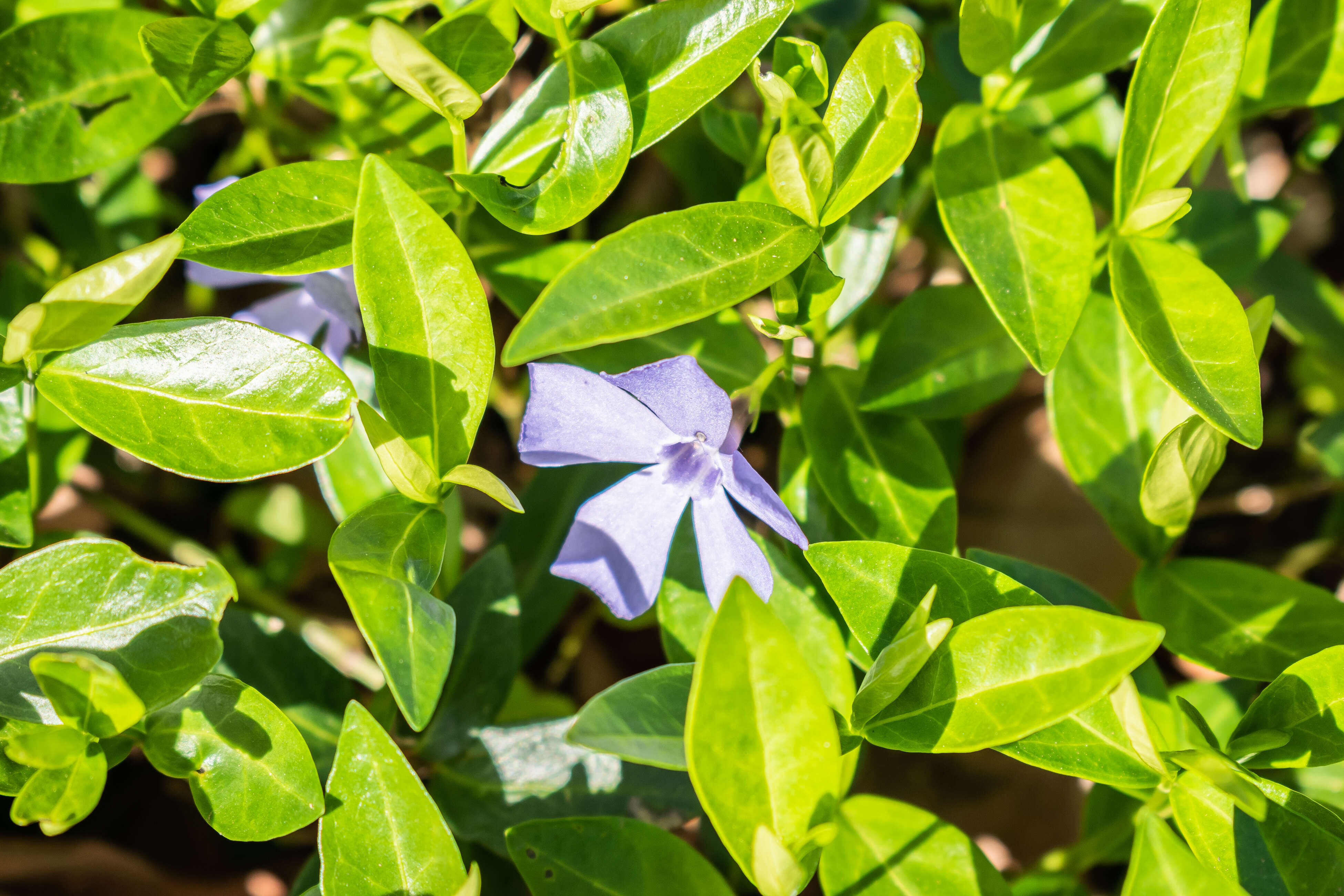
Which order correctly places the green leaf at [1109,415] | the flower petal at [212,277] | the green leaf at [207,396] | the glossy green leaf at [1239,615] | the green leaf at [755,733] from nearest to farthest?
the green leaf at [755,733] → the green leaf at [207,396] → the glossy green leaf at [1239,615] → the green leaf at [1109,415] → the flower petal at [212,277]

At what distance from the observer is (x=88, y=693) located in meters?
0.94

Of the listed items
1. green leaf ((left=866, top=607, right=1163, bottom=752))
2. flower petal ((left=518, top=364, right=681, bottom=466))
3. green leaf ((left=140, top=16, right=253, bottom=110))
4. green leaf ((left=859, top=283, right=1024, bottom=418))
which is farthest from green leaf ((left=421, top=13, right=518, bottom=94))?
green leaf ((left=866, top=607, right=1163, bottom=752))

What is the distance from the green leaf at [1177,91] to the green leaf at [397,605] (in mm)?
922

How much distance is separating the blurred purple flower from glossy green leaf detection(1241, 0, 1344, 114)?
1.26m

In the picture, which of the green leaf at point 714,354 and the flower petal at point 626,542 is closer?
the flower petal at point 626,542

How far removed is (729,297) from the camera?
3.18ft

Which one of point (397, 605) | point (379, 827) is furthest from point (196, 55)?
point (379, 827)

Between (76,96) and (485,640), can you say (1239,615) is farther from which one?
(76,96)

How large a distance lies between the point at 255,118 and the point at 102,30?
0.27m

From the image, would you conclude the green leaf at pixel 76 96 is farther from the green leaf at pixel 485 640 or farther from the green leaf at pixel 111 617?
the green leaf at pixel 485 640

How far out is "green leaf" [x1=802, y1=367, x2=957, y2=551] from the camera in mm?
1206

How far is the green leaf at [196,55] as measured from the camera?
1.13 meters

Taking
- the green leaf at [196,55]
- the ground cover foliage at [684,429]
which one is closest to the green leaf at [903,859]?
the ground cover foliage at [684,429]

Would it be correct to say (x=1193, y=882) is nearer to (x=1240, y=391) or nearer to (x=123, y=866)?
(x=1240, y=391)
